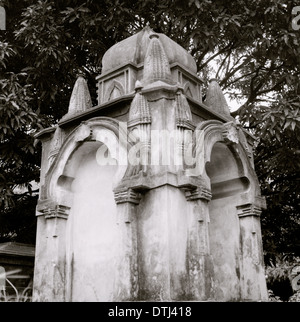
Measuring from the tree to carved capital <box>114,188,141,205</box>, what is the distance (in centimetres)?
430

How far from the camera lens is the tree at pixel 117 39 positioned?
31.5 feet

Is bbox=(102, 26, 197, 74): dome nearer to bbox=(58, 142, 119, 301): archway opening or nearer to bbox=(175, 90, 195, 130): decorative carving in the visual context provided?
bbox=(175, 90, 195, 130): decorative carving

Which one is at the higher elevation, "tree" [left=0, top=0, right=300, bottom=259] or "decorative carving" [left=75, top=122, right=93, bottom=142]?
"tree" [left=0, top=0, right=300, bottom=259]

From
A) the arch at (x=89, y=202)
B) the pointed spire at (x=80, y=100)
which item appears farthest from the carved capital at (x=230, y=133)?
the pointed spire at (x=80, y=100)

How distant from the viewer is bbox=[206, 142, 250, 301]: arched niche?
7059 mm

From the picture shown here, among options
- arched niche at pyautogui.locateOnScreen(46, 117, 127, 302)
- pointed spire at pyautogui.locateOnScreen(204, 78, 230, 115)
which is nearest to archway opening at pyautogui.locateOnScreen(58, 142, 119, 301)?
arched niche at pyautogui.locateOnScreen(46, 117, 127, 302)

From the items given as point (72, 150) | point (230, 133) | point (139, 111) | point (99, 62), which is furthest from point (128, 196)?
point (99, 62)

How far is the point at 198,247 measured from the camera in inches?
225

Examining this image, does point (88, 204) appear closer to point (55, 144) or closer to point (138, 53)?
point (55, 144)

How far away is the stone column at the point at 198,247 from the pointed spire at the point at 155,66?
1855 mm

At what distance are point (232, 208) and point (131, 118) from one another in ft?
8.01

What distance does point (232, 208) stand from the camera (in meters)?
7.32

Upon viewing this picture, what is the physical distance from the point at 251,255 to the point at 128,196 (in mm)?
2453
